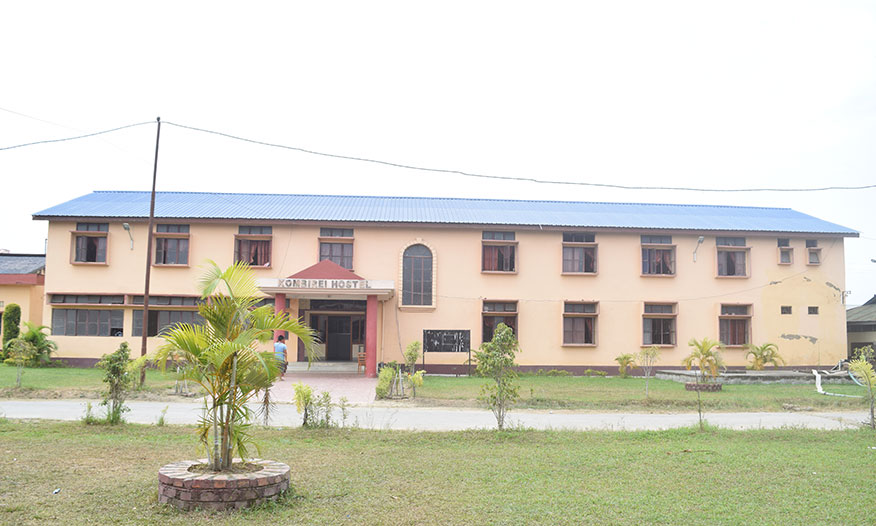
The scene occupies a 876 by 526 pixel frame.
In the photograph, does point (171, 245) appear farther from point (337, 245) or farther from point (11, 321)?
point (11, 321)

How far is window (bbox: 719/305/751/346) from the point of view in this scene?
29.4 meters

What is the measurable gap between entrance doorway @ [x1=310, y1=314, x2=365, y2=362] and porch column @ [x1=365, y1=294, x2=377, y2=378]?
13.7 feet

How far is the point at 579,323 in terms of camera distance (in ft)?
95.5

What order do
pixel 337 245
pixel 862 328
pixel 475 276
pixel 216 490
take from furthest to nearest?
pixel 862 328, pixel 475 276, pixel 337 245, pixel 216 490

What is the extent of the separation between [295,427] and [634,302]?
65.6 feet

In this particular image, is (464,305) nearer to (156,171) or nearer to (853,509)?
(156,171)

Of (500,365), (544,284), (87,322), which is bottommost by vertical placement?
(500,365)

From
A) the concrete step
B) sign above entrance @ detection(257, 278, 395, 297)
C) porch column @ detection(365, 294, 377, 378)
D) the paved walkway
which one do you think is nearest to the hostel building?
the concrete step

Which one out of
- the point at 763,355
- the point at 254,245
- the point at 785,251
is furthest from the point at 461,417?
the point at 785,251

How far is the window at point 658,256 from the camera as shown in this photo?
29484 millimetres

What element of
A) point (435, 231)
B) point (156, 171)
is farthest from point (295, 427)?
point (435, 231)

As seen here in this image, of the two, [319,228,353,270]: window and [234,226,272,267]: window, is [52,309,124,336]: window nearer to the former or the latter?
[234,226,272,267]: window

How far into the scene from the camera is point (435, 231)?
28.7m

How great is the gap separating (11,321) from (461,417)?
74.9 ft
